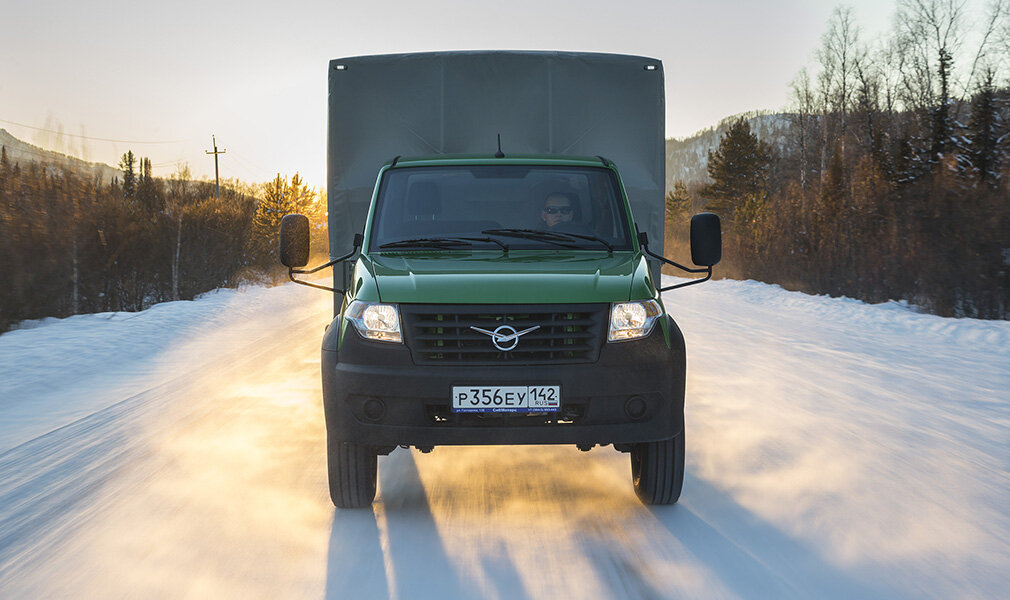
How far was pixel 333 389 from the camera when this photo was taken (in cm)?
412

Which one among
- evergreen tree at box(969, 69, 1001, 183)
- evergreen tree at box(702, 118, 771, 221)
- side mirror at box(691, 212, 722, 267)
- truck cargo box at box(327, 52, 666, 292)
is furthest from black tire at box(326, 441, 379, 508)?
evergreen tree at box(702, 118, 771, 221)

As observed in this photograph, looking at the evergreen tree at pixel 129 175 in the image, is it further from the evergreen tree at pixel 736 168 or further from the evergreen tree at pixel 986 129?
the evergreen tree at pixel 736 168

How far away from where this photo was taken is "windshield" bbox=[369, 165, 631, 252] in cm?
510

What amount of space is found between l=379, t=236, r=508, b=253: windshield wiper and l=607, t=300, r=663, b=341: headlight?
3.51ft

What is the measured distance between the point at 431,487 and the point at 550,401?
1.29m

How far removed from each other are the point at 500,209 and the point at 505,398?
1712 mm

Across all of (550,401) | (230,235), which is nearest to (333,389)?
(550,401)

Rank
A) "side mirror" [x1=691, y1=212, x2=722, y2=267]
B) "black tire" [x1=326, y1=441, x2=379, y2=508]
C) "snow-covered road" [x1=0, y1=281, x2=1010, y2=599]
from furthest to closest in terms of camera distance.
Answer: "side mirror" [x1=691, y1=212, x2=722, y2=267] → "black tire" [x1=326, y1=441, x2=379, y2=508] → "snow-covered road" [x1=0, y1=281, x2=1010, y2=599]

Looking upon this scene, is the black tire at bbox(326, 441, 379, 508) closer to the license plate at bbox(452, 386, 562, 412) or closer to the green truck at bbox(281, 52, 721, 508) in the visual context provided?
the green truck at bbox(281, 52, 721, 508)

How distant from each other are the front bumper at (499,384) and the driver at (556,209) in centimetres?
140

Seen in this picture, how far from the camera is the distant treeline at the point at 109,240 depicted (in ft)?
40.5

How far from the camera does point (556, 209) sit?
5336mm

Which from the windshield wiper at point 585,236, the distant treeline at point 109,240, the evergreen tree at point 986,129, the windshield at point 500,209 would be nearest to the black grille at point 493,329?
the windshield at point 500,209

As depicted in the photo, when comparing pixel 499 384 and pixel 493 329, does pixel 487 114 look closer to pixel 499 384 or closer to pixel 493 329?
pixel 493 329
